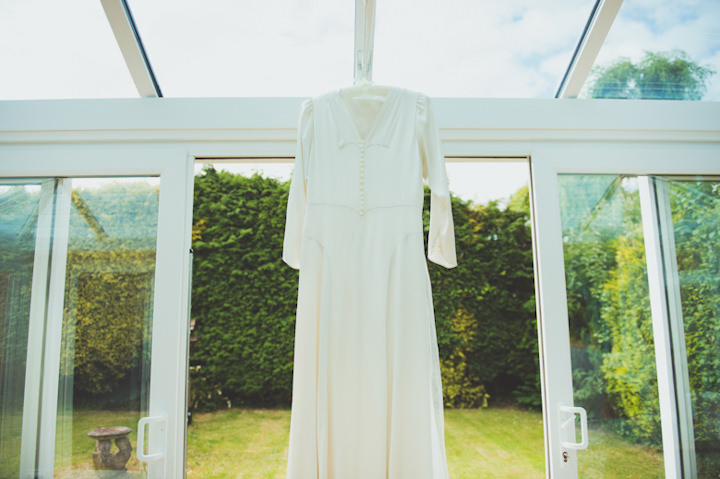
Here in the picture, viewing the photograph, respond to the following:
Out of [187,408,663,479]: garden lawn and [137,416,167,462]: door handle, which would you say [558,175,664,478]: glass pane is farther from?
[187,408,663,479]: garden lawn

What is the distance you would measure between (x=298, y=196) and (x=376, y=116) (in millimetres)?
360

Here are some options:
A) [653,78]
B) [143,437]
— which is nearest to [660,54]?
[653,78]

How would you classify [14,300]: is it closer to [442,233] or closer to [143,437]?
[143,437]

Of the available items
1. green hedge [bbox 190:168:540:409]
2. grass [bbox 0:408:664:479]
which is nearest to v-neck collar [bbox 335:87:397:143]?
green hedge [bbox 190:168:540:409]

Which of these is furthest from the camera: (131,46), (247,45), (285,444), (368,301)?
(285,444)

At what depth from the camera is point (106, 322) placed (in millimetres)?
1989

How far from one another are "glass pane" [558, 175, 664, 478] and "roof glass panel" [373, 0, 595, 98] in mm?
497

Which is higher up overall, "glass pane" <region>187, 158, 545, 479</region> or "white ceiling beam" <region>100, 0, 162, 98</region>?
"white ceiling beam" <region>100, 0, 162, 98</region>

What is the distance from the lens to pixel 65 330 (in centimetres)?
198

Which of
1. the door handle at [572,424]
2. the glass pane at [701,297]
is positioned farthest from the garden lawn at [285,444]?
the door handle at [572,424]

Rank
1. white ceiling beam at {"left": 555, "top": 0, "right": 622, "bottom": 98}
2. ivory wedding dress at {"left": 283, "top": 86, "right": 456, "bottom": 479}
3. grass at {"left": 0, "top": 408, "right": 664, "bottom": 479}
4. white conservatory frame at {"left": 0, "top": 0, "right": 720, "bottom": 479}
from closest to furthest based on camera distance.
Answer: ivory wedding dress at {"left": 283, "top": 86, "right": 456, "bottom": 479} → white ceiling beam at {"left": 555, "top": 0, "right": 622, "bottom": 98} → white conservatory frame at {"left": 0, "top": 0, "right": 720, "bottom": 479} → grass at {"left": 0, "top": 408, "right": 664, "bottom": 479}

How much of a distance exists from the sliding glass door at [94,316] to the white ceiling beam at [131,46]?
0.29 meters

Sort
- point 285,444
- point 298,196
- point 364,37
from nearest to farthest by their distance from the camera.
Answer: point 298,196 < point 364,37 < point 285,444

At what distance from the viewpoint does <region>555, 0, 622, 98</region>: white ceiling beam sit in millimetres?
1807
